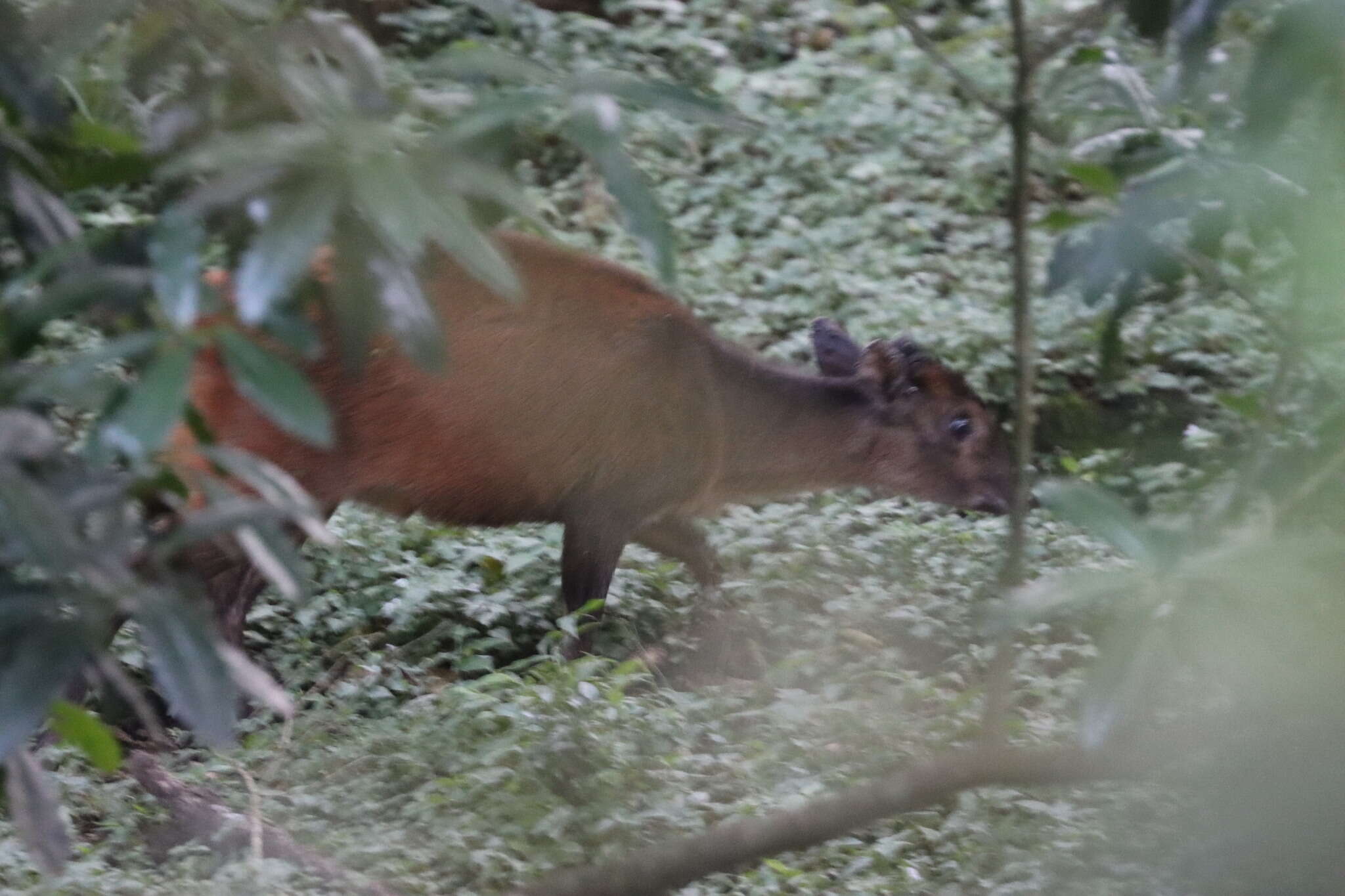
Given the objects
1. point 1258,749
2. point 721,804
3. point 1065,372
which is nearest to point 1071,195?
point 1065,372

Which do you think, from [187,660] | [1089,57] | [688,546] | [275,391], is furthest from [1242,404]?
[688,546]

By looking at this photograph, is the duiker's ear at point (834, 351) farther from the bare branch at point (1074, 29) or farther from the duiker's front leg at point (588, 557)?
the bare branch at point (1074, 29)

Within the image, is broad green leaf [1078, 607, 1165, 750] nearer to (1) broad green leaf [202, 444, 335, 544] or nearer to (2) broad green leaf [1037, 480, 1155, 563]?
(2) broad green leaf [1037, 480, 1155, 563]

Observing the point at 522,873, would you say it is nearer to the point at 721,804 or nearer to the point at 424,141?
the point at 721,804

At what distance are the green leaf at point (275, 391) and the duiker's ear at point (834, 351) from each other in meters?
5.11

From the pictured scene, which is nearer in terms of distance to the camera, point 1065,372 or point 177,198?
point 177,198

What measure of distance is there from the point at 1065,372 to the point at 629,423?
107 inches

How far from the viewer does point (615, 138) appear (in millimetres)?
1925

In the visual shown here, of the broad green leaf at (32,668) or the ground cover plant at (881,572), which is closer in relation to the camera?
the broad green leaf at (32,668)

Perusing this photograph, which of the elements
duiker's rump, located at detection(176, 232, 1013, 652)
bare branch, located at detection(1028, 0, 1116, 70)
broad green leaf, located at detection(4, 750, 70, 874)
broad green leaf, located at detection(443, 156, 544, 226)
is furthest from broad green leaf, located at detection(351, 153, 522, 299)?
duiker's rump, located at detection(176, 232, 1013, 652)

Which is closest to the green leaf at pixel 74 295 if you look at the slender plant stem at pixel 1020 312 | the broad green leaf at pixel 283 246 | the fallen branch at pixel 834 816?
the broad green leaf at pixel 283 246

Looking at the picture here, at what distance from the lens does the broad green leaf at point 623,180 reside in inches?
75.7

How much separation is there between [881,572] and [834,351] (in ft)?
3.57

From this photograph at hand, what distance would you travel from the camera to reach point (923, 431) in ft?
22.0
